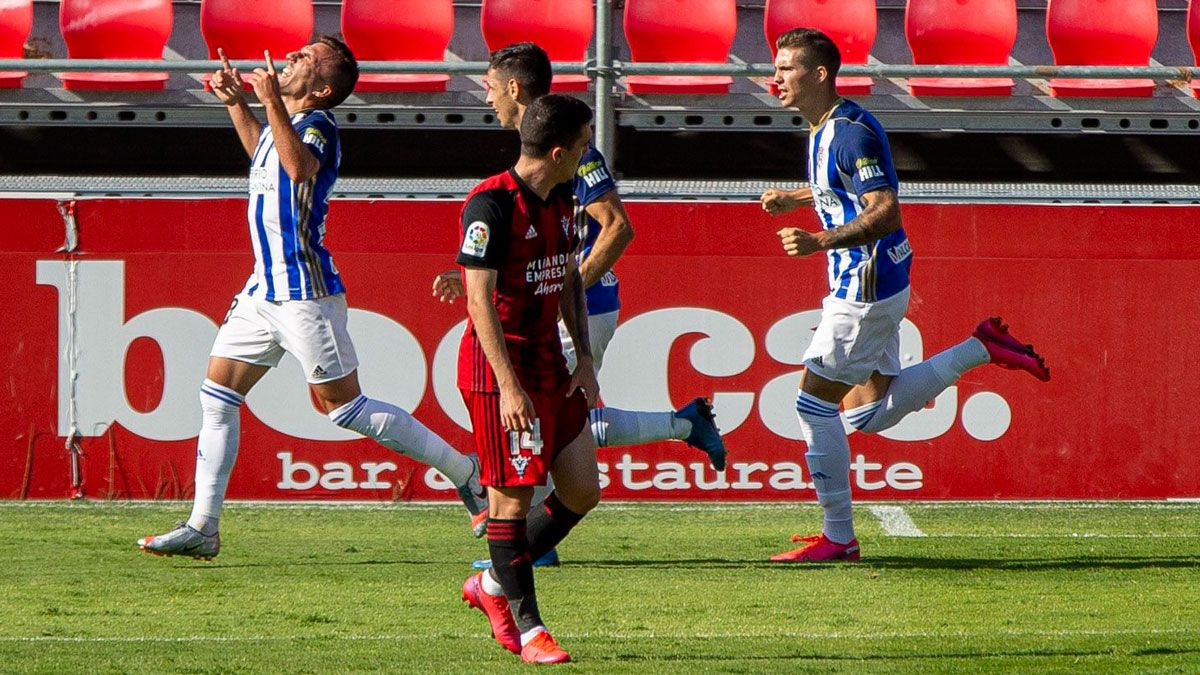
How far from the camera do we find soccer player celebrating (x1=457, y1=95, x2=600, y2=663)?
4.08 m

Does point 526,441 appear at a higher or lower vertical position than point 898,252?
lower

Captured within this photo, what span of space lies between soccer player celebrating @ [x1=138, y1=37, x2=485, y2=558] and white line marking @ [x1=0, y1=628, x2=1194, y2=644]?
1.16 metres

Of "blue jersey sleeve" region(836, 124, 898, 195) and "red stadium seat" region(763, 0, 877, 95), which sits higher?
"red stadium seat" region(763, 0, 877, 95)

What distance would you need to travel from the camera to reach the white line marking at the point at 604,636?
4496 millimetres

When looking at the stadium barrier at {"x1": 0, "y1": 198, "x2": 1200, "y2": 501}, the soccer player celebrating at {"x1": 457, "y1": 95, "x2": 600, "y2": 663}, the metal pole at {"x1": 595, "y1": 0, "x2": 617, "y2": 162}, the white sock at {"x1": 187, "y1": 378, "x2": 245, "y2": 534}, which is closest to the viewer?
the soccer player celebrating at {"x1": 457, "y1": 95, "x2": 600, "y2": 663}

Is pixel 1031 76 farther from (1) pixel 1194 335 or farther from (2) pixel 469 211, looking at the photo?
(2) pixel 469 211

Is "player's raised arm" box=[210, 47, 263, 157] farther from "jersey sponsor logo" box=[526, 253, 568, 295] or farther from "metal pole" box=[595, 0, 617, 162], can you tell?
"metal pole" box=[595, 0, 617, 162]


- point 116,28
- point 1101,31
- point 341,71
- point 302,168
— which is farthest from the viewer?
point 1101,31

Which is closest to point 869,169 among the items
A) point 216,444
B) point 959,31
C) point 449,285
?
point 449,285

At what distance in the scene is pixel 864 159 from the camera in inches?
220

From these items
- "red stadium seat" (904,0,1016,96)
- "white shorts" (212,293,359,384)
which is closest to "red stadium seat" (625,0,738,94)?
"red stadium seat" (904,0,1016,96)

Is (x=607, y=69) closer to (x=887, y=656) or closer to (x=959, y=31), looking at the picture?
(x=959, y=31)

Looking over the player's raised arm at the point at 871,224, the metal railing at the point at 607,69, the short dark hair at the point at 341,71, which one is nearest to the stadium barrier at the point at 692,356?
the metal railing at the point at 607,69

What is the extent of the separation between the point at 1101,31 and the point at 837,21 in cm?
151
